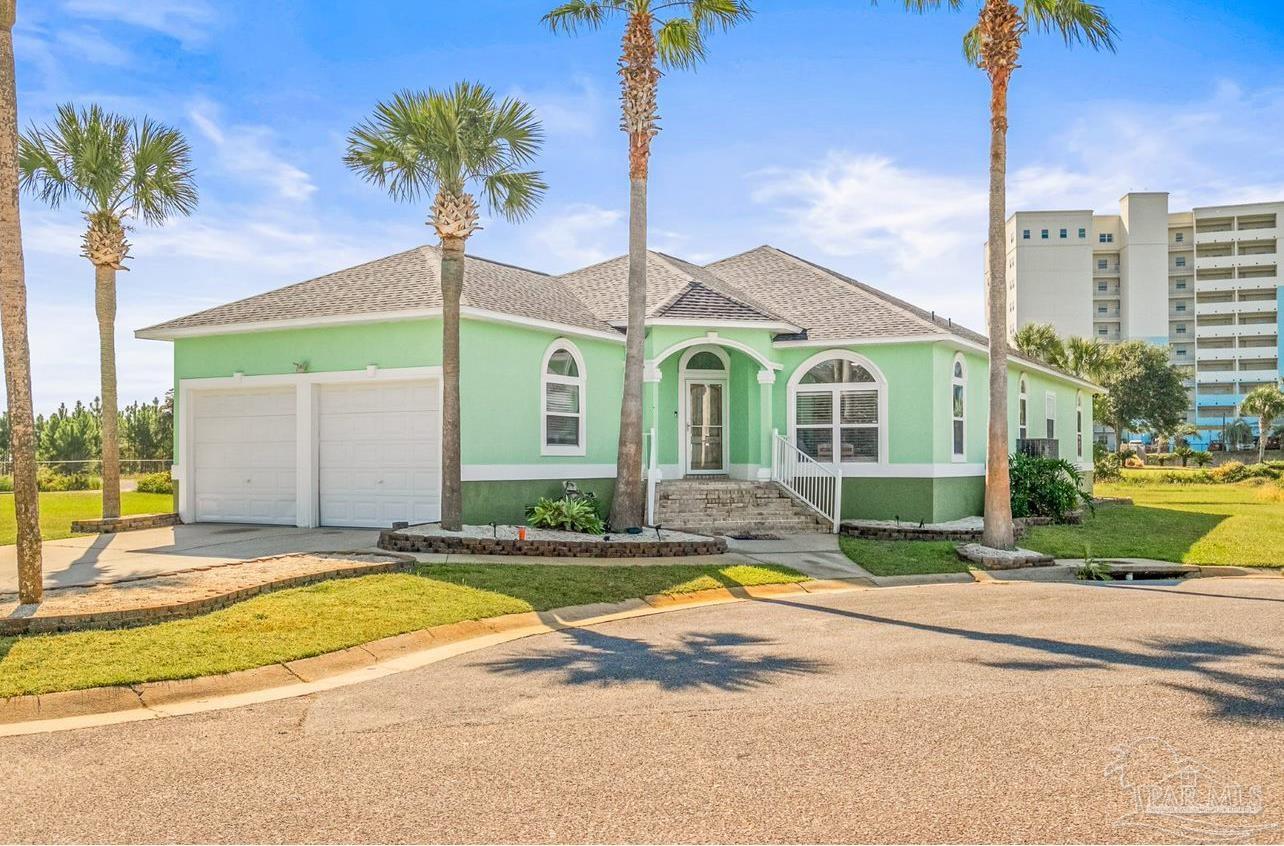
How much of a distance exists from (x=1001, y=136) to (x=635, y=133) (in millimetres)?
5810

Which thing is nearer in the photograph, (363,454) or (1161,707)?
(1161,707)

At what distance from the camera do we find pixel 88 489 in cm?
3189

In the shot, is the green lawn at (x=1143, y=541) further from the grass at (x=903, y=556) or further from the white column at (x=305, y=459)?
the white column at (x=305, y=459)

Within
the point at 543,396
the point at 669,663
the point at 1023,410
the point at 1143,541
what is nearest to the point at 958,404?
the point at 1143,541

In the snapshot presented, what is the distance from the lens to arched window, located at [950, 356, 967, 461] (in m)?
19.6

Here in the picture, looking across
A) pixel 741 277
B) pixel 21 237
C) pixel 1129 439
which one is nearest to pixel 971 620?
pixel 21 237

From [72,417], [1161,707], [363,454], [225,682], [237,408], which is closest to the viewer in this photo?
[1161,707]

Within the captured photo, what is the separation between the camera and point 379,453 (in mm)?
16750

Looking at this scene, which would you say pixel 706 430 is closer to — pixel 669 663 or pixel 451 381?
pixel 451 381

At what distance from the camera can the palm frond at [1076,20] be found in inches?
597

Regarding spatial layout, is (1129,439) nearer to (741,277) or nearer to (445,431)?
(741,277)

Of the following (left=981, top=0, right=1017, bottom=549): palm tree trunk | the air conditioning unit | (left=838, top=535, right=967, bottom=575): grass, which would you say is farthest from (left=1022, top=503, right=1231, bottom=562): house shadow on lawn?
(left=838, top=535, right=967, bottom=575): grass

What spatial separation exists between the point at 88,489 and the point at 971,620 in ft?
101

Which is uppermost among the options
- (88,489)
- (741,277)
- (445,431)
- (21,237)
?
(741,277)
